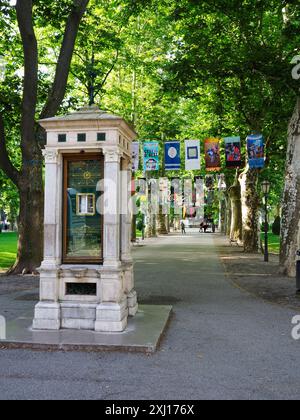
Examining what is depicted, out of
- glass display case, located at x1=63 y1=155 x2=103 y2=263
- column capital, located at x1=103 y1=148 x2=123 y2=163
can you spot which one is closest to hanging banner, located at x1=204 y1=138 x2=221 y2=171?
glass display case, located at x1=63 y1=155 x2=103 y2=263

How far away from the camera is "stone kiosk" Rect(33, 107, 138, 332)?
8078 millimetres

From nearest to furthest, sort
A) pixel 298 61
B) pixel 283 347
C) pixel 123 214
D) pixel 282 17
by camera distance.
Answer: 1. pixel 283 347
2. pixel 123 214
3. pixel 298 61
4. pixel 282 17

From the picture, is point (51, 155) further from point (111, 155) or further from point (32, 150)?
point (32, 150)

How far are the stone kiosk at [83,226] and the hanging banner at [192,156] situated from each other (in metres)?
14.7

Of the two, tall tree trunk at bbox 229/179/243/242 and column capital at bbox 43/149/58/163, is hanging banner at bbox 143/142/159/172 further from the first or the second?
column capital at bbox 43/149/58/163

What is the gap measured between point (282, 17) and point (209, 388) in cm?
1786

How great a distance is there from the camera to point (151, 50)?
31.5 meters

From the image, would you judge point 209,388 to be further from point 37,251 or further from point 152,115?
point 152,115

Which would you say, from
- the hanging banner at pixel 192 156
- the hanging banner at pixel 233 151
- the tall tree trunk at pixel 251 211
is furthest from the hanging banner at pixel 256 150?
the tall tree trunk at pixel 251 211

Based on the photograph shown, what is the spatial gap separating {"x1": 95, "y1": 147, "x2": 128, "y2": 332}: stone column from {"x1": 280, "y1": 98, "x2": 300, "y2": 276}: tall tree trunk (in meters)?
8.99

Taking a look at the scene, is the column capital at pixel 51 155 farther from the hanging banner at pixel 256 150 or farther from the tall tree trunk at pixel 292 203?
the hanging banner at pixel 256 150

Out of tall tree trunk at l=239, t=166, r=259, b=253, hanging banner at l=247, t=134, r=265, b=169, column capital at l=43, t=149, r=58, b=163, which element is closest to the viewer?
column capital at l=43, t=149, r=58, b=163

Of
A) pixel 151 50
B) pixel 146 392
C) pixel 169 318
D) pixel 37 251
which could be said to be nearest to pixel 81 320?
pixel 169 318

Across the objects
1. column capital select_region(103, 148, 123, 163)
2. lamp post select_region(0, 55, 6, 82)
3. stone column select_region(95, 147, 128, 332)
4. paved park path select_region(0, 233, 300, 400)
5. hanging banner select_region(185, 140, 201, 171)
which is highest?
lamp post select_region(0, 55, 6, 82)
